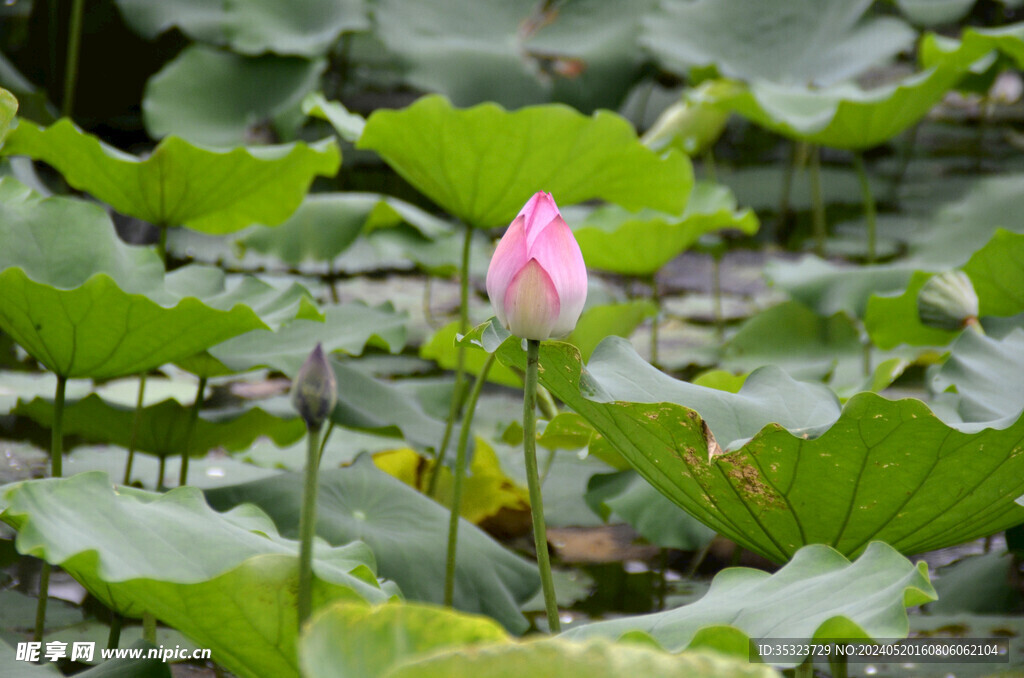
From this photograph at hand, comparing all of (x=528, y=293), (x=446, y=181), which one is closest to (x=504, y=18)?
(x=446, y=181)

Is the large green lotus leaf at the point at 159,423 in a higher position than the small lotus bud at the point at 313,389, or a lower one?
lower

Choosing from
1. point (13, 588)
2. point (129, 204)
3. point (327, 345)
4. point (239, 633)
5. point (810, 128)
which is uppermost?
point (810, 128)

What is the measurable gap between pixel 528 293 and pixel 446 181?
0.66 meters

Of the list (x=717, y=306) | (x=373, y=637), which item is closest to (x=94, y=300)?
(x=373, y=637)

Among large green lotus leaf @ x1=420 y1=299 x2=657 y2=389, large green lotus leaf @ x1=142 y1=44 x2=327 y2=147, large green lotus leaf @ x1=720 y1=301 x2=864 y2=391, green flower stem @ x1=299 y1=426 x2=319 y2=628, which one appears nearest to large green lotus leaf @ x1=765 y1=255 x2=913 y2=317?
large green lotus leaf @ x1=720 y1=301 x2=864 y2=391

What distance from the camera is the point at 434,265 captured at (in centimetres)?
188

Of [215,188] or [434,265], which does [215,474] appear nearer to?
[215,188]

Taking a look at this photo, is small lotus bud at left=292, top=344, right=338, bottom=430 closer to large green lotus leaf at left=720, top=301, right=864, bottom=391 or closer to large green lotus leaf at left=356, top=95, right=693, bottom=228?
large green lotus leaf at left=356, top=95, right=693, bottom=228

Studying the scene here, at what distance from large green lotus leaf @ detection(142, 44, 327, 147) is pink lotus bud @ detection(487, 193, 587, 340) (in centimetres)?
204

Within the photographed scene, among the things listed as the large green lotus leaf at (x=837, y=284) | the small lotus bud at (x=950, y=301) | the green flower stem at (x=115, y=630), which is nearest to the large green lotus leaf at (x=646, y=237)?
the large green lotus leaf at (x=837, y=284)

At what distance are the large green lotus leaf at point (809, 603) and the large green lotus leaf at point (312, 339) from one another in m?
0.54

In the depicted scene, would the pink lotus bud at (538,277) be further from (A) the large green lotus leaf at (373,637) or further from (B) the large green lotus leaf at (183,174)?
(B) the large green lotus leaf at (183,174)

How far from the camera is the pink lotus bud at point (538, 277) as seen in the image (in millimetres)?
611

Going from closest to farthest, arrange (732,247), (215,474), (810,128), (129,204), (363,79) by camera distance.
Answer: (129,204) < (215,474) < (810,128) < (732,247) < (363,79)
